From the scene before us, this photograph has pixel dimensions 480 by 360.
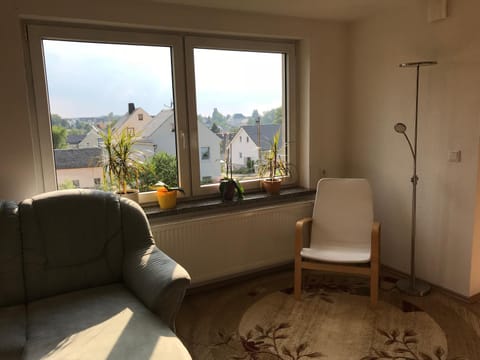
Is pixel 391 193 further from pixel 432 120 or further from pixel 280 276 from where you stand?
pixel 280 276

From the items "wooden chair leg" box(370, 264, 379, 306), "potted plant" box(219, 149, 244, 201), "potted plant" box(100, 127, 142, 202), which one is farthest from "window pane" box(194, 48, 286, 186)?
"wooden chair leg" box(370, 264, 379, 306)

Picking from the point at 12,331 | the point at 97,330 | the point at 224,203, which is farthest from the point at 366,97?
the point at 12,331

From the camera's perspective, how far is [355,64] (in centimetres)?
366

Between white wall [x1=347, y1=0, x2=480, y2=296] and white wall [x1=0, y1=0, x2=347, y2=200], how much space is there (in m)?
0.19

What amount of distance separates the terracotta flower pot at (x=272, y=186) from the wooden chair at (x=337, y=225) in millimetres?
356

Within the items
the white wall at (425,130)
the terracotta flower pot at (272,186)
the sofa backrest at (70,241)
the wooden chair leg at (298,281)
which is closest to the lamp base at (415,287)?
the white wall at (425,130)

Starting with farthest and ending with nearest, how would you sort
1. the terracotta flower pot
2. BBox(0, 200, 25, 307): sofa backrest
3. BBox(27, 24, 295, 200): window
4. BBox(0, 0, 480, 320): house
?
1. the terracotta flower pot
2. BBox(27, 24, 295, 200): window
3. BBox(0, 0, 480, 320): house
4. BBox(0, 200, 25, 307): sofa backrest

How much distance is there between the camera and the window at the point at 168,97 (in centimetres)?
272

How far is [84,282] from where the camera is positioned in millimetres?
2344

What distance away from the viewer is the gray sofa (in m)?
1.75

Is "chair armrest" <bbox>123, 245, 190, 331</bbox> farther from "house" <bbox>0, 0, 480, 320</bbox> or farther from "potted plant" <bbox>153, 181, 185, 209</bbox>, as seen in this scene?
"house" <bbox>0, 0, 480, 320</bbox>

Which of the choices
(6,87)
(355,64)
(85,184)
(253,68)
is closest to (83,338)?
(85,184)

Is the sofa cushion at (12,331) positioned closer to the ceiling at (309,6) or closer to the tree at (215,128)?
the tree at (215,128)

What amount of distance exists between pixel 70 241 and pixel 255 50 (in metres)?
2.20
